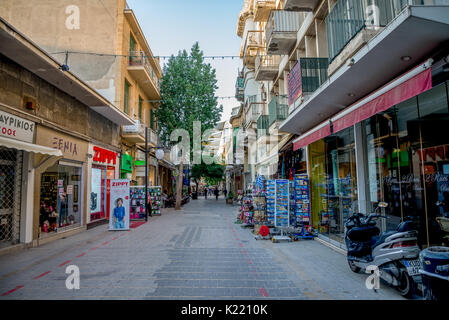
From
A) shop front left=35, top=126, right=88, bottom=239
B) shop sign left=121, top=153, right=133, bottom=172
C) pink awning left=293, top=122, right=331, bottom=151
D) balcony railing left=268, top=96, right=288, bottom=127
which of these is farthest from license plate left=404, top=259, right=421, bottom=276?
shop sign left=121, top=153, right=133, bottom=172

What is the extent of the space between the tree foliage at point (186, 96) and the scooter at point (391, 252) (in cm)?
1855

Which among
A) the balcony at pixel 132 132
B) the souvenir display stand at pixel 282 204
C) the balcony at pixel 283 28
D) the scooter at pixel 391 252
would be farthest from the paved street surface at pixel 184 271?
the balcony at pixel 283 28

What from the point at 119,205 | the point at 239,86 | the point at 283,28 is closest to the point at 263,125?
the point at 283,28

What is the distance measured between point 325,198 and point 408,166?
3.61 meters

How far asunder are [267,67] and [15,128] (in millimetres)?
12463

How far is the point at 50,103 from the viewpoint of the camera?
952 cm

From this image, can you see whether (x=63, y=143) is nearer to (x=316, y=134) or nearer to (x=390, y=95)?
(x=316, y=134)

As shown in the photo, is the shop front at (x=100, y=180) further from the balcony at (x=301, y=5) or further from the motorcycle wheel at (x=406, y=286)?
the motorcycle wheel at (x=406, y=286)

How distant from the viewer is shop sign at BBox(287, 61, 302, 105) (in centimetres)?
958

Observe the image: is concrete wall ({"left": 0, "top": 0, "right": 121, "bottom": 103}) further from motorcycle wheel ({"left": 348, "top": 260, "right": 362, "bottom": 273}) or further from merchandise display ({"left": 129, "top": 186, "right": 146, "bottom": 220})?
motorcycle wheel ({"left": 348, "top": 260, "right": 362, "bottom": 273})

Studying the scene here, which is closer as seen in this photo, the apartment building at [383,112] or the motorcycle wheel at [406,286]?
the motorcycle wheel at [406,286]

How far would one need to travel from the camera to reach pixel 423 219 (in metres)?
5.76

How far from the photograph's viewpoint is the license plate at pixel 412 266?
4.07m
